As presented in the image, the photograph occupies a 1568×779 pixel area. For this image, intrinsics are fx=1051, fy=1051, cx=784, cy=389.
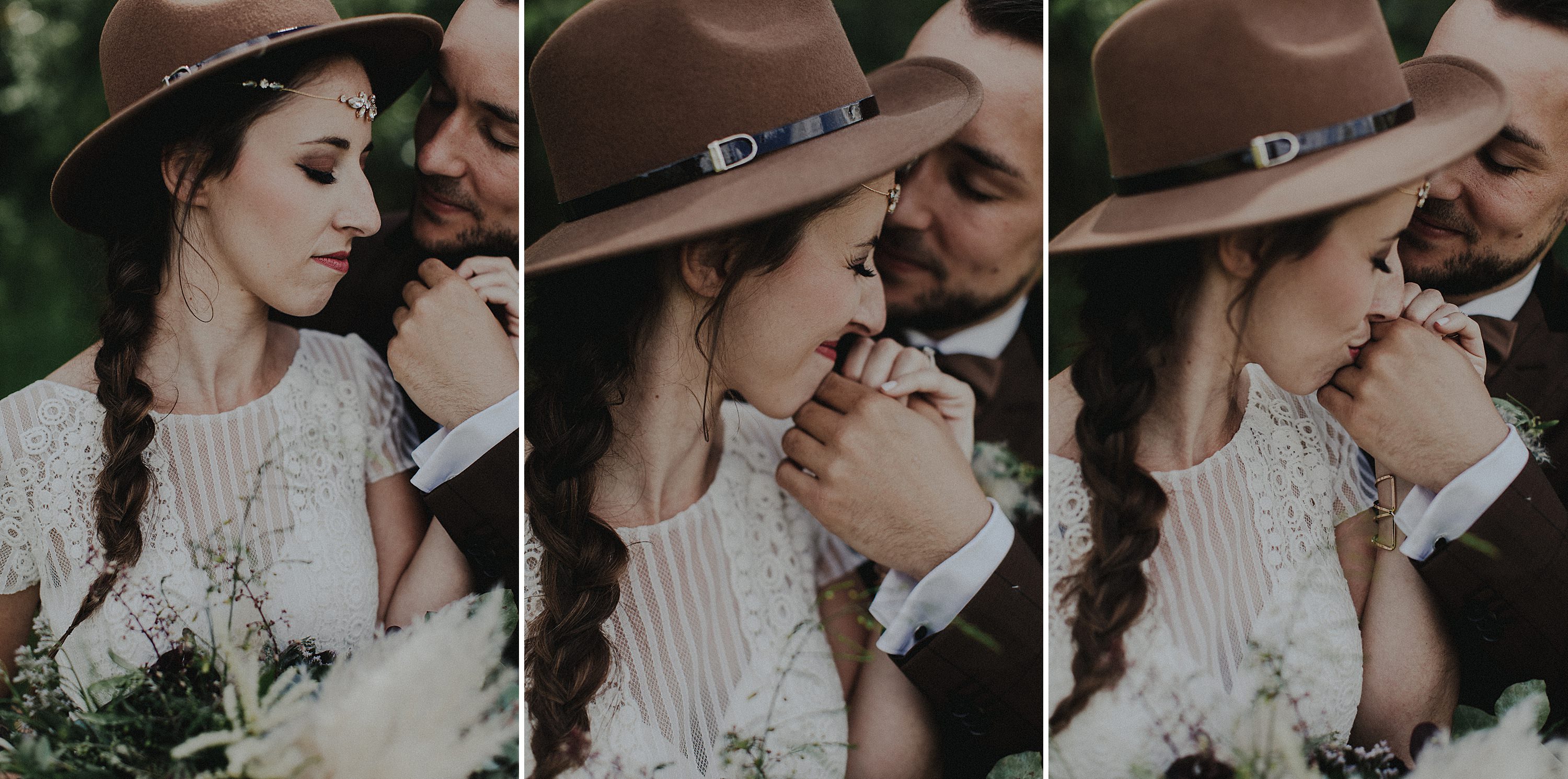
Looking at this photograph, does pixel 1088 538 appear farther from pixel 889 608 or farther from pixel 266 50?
pixel 266 50

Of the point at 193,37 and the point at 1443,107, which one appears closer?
the point at 193,37

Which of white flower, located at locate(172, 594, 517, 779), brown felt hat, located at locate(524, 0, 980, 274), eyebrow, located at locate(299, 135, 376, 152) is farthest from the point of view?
eyebrow, located at locate(299, 135, 376, 152)

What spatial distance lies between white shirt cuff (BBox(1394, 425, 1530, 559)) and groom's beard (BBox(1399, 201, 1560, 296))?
1.07ft

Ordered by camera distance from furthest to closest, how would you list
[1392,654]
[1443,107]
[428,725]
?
[1392,654] < [1443,107] < [428,725]

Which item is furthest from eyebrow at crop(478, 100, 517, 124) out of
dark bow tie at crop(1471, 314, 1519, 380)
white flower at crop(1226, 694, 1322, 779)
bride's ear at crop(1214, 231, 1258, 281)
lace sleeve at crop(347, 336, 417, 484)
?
dark bow tie at crop(1471, 314, 1519, 380)

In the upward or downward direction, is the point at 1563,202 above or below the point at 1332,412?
above

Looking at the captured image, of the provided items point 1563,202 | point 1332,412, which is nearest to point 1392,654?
point 1332,412

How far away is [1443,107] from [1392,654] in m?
1.13

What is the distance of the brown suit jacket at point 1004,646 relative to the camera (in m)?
2.25

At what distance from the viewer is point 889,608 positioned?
2268 mm

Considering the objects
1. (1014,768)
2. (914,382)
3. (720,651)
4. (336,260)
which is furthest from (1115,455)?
(336,260)

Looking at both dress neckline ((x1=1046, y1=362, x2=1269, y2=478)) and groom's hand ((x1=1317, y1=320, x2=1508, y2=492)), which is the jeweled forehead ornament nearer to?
dress neckline ((x1=1046, y1=362, x2=1269, y2=478))

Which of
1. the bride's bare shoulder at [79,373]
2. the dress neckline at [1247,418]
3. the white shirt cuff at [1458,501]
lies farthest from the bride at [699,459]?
the white shirt cuff at [1458,501]

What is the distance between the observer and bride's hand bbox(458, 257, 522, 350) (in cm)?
223
